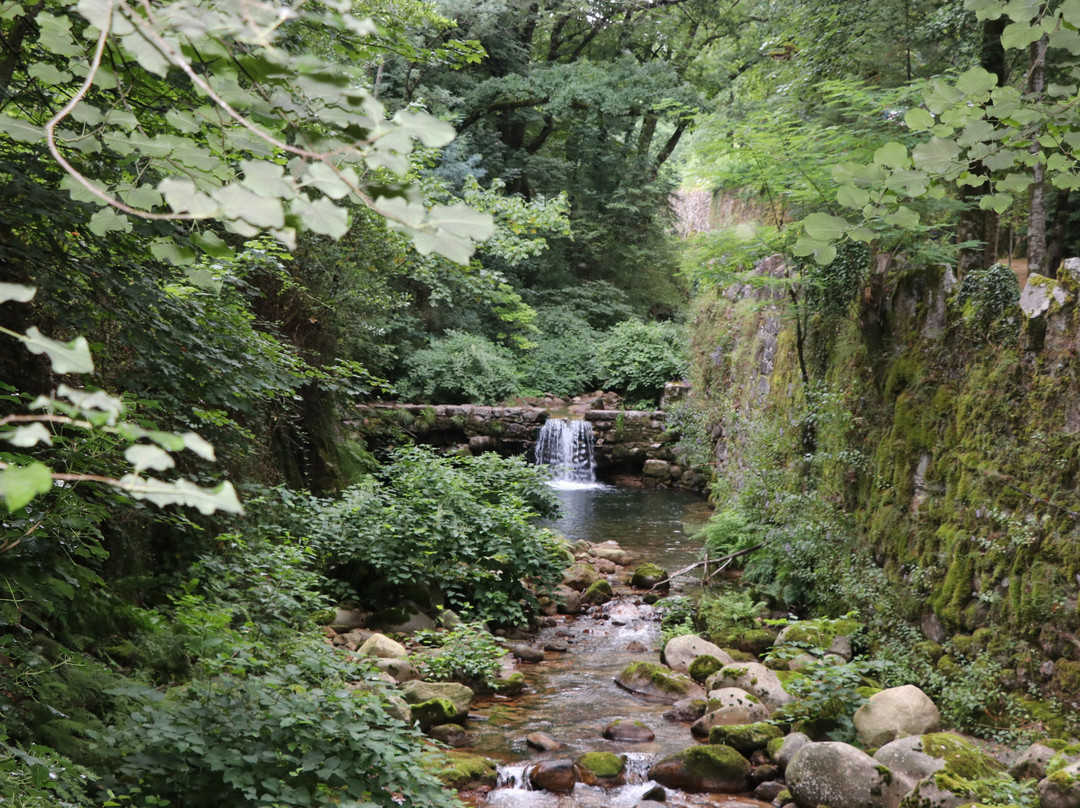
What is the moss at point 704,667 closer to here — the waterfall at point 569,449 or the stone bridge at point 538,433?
the waterfall at point 569,449

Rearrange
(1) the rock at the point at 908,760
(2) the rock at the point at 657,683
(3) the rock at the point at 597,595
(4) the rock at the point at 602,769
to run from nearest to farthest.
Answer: (1) the rock at the point at 908,760
(4) the rock at the point at 602,769
(2) the rock at the point at 657,683
(3) the rock at the point at 597,595

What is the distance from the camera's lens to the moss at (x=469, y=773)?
391 centimetres

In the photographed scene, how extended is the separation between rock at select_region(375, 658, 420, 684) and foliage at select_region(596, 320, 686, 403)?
39.9 feet

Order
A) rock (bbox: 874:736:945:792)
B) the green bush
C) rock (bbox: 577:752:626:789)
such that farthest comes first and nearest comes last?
the green bush < rock (bbox: 577:752:626:789) < rock (bbox: 874:736:945:792)

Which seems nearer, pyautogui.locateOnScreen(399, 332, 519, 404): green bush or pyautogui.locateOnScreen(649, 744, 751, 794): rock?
pyautogui.locateOnScreen(649, 744, 751, 794): rock

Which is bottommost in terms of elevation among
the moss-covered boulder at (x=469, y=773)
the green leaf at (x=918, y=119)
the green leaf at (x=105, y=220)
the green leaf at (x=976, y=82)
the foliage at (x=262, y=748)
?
the moss-covered boulder at (x=469, y=773)

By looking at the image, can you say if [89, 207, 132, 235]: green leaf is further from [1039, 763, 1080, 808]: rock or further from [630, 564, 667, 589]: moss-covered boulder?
[630, 564, 667, 589]: moss-covered boulder

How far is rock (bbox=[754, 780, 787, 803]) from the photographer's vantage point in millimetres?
4098

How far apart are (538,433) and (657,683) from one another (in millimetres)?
9597

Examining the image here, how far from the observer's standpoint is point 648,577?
8.05 meters

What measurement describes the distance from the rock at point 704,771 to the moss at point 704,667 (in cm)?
138

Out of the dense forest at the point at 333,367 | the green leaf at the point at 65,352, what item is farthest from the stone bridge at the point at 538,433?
the green leaf at the point at 65,352

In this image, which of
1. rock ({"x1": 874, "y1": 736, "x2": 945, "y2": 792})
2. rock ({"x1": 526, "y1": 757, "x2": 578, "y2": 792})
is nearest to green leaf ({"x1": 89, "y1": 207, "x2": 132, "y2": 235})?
rock ({"x1": 526, "y1": 757, "x2": 578, "y2": 792})

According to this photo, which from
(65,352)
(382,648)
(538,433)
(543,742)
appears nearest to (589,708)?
(543,742)
